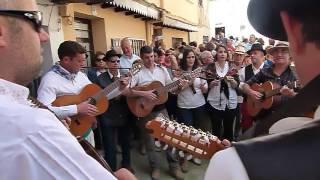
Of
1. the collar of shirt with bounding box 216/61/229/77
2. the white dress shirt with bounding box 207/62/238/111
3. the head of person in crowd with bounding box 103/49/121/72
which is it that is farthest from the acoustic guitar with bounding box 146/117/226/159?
the collar of shirt with bounding box 216/61/229/77

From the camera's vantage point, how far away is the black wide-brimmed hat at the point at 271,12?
0.76m

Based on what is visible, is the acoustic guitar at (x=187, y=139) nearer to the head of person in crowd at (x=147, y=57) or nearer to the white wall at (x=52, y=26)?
the head of person in crowd at (x=147, y=57)

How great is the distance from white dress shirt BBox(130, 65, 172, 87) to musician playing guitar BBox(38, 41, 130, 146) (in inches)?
37.8

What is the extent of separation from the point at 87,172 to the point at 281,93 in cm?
414

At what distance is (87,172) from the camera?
1.00 meters

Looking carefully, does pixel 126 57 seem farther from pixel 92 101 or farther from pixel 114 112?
pixel 92 101

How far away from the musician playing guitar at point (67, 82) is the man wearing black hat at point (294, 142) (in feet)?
11.0

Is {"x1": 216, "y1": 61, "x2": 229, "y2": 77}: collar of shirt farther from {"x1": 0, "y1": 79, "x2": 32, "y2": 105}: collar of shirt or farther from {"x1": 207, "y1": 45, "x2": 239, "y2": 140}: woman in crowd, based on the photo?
{"x1": 0, "y1": 79, "x2": 32, "y2": 105}: collar of shirt

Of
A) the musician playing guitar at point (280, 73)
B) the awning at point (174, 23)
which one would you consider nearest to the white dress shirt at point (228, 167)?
the musician playing guitar at point (280, 73)

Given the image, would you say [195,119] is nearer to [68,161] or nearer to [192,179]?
[192,179]

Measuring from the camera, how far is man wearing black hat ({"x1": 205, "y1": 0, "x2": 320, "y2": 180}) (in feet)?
2.18

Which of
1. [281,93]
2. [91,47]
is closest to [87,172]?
[281,93]

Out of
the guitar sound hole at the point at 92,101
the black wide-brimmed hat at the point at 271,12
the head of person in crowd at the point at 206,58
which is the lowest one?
the guitar sound hole at the point at 92,101

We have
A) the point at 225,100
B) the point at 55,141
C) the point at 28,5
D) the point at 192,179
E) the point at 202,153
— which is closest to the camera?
the point at 55,141
